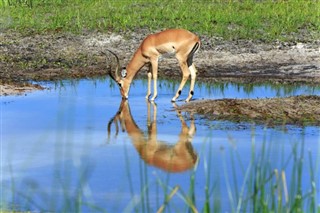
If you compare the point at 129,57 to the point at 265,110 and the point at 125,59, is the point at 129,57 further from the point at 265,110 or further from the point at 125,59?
the point at 265,110

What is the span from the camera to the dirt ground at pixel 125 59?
1518 cm

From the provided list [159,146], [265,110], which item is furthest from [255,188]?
[265,110]

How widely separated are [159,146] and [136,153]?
41 centimetres

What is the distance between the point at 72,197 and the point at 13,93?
631 centimetres

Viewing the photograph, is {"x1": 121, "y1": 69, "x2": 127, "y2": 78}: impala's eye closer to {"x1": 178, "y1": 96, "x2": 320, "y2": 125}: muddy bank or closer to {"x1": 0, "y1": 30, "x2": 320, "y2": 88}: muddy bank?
{"x1": 0, "y1": 30, "x2": 320, "y2": 88}: muddy bank

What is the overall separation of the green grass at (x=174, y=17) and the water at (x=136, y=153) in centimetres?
424

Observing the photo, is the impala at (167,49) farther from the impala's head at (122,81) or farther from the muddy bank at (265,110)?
the muddy bank at (265,110)

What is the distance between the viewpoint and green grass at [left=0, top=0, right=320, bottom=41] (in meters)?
18.5

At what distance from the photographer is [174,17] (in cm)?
1930

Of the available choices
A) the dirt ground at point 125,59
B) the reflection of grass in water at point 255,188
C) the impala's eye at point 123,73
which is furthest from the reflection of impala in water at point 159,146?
the dirt ground at point 125,59

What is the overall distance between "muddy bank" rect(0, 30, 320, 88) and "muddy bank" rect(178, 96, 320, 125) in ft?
8.94

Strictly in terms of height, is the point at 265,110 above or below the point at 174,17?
below

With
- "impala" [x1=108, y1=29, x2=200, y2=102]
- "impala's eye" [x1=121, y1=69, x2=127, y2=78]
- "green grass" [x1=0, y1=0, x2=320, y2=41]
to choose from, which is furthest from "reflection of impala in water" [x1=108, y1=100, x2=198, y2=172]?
"green grass" [x1=0, y1=0, x2=320, y2=41]

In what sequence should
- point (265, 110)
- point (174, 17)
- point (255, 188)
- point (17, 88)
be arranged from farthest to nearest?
point (174, 17), point (17, 88), point (265, 110), point (255, 188)
